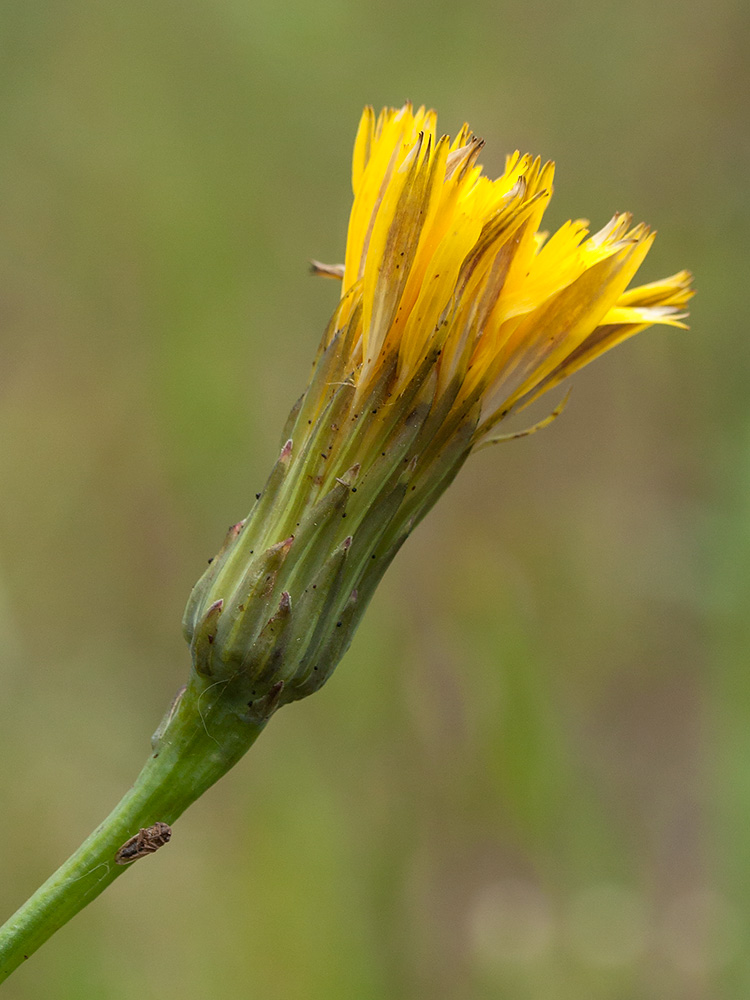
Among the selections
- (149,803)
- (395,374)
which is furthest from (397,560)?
(149,803)

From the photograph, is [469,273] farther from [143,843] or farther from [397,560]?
[397,560]

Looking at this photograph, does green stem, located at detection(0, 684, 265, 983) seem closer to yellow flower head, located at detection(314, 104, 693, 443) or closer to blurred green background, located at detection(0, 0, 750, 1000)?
yellow flower head, located at detection(314, 104, 693, 443)

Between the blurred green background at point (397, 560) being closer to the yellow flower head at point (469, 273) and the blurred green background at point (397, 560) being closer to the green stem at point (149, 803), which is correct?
the yellow flower head at point (469, 273)

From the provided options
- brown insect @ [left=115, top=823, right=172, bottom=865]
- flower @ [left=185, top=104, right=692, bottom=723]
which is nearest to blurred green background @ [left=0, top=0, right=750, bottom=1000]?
flower @ [left=185, top=104, right=692, bottom=723]

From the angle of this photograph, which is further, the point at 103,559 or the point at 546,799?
the point at 103,559

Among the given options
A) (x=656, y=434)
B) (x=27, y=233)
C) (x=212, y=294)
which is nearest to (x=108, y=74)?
(x=27, y=233)

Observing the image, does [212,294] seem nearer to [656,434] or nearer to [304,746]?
[304,746]

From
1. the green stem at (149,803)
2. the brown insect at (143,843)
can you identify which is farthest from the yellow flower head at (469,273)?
the brown insect at (143,843)
